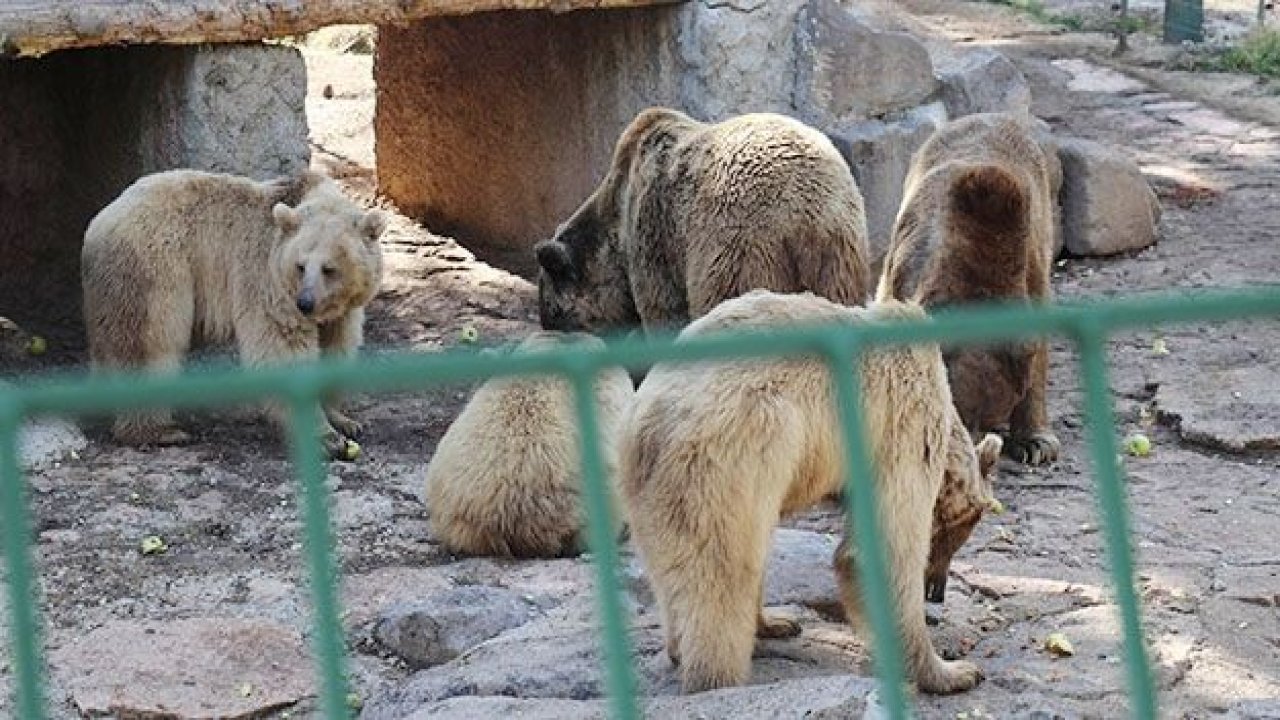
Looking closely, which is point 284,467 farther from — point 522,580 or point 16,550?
point 16,550

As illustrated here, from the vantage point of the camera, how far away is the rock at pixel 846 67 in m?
10.2

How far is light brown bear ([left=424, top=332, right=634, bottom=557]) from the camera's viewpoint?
6941 millimetres

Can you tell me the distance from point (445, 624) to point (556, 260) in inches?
110

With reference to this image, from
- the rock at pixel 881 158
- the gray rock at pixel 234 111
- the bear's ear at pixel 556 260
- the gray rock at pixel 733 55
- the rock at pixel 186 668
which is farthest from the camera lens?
the rock at pixel 881 158

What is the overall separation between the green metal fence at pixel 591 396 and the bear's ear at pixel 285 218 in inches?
227

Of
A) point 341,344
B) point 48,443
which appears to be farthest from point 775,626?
point 48,443

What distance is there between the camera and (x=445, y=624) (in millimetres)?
6301

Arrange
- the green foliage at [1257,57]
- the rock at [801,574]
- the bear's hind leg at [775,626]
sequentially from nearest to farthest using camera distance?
the bear's hind leg at [775,626]
the rock at [801,574]
the green foliage at [1257,57]

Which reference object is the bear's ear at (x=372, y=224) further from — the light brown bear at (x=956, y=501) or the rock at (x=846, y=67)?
the light brown bear at (x=956, y=501)

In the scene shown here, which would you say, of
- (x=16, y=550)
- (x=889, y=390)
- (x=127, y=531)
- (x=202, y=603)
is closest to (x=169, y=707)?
(x=202, y=603)

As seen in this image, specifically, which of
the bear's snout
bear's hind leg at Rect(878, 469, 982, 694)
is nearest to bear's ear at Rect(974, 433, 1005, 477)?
bear's hind leg at Rect(878, 469, 982, 694)

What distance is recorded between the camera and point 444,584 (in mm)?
6891

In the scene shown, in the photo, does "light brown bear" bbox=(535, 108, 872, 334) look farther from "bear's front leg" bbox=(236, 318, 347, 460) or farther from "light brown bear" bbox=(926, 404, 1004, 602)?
"light brown bear" bbox=(926, 404, 1004, 602)

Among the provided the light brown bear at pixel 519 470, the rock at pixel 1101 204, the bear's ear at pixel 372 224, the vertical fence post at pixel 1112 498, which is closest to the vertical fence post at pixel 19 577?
the vertical fence post at pixel 1112 498
